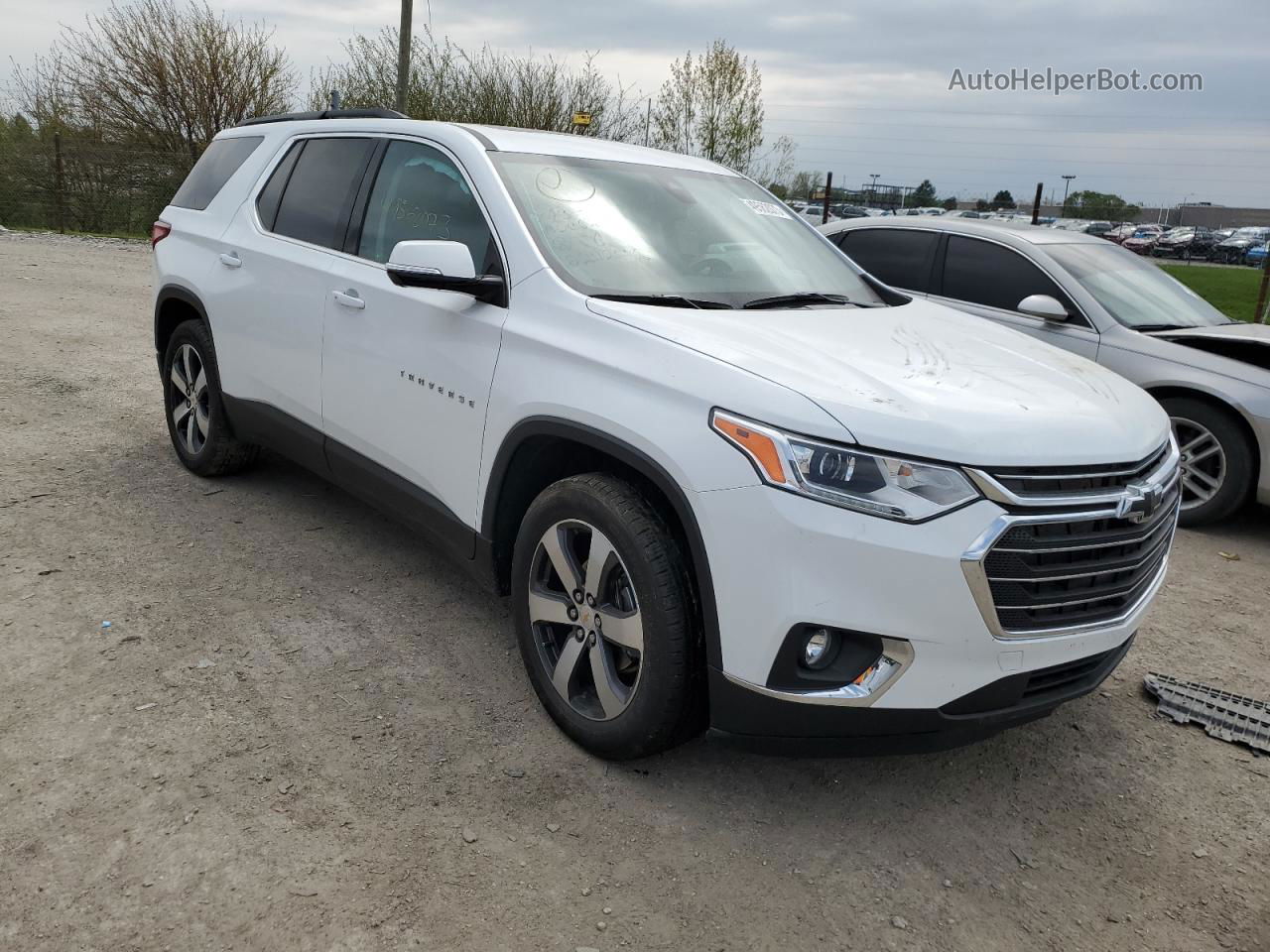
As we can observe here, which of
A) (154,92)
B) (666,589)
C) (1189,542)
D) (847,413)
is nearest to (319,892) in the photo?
(666,589)

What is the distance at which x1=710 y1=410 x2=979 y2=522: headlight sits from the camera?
2.37 metres

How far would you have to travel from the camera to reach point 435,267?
10.4ft

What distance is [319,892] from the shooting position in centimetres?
242

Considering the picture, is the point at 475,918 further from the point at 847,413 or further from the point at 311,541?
the point at 311,541

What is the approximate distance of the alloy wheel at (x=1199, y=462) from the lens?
5.75 meters

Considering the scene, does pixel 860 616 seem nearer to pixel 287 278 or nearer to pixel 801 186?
pixel 287 278

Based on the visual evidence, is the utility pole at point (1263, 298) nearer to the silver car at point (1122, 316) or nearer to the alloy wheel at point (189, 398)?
the silver car at point (1122, 316)

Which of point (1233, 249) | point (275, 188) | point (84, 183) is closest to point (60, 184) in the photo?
point (84, 183)

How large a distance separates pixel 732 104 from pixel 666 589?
23832mm

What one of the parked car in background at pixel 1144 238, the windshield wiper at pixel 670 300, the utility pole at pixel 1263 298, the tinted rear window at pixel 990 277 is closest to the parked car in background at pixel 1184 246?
the parked car in background at pixel 1144 238

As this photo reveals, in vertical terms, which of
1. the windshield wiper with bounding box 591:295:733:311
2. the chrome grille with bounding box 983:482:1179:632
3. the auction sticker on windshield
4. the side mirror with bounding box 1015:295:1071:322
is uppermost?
the auction sticker on windshield

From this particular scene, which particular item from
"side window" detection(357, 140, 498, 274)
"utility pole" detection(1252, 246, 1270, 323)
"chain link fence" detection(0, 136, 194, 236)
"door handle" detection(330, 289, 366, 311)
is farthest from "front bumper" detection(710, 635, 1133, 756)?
"chain link fence" detection(0, 136, 194, 236)

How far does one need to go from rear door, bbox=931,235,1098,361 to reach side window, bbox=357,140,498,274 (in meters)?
4.02

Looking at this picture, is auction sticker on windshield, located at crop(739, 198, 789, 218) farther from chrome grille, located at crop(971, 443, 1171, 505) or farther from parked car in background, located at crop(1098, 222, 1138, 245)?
parked car in background, located at crop(1098, 222, 1138, 245)
